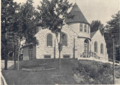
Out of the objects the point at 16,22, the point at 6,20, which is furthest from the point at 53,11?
the point at 6,20

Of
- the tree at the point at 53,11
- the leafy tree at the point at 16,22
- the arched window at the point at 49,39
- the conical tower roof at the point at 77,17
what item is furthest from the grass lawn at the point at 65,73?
the conical tower roof at the point at 77,17

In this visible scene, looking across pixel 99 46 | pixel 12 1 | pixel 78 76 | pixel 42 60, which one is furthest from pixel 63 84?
pixel 99 46

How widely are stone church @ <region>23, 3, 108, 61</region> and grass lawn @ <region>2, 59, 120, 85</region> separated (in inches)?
105

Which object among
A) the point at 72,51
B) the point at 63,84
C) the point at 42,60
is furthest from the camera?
the point at 72,51

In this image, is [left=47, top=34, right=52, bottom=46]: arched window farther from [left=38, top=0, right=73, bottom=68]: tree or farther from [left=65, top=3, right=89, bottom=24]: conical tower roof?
[left=38, top=0, right=73, bottom=68]: tree

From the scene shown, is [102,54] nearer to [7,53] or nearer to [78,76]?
[78,76]

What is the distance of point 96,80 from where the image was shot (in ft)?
98.5

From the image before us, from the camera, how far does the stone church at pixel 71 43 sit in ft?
127

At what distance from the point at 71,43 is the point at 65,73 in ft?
35.4

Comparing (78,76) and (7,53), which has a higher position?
(7,53)

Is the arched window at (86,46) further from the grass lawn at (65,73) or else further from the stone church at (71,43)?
the grass lawn at (65,73)

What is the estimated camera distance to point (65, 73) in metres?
29.9

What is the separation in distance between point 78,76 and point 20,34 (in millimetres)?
11598

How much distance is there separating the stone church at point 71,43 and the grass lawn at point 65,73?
2.67 m
